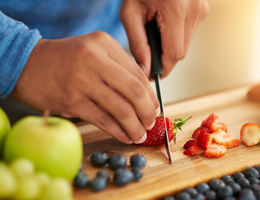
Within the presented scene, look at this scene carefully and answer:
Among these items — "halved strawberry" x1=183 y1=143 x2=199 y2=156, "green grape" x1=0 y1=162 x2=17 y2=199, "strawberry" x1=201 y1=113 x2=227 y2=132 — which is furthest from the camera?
"strawberry" x1=201 y1=113 x2=227 y2=132

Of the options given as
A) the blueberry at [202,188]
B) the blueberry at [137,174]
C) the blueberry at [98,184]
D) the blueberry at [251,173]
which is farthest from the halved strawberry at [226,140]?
the blueberry at [98,184]

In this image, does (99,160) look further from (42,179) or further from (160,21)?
(160,21)

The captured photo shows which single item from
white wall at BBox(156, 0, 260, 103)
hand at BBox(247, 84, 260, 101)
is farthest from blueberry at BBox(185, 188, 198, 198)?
white wall at BBox(156, 0, 260, 103)

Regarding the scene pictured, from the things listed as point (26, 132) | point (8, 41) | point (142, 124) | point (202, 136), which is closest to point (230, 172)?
point (202, 136)

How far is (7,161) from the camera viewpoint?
72 centimetres

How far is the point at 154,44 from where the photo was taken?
1.21 metres

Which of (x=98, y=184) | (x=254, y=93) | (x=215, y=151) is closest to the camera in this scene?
(x=98, y=184)

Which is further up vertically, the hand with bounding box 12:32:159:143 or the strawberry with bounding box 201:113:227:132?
the hand with bounding box 12:32:159:143

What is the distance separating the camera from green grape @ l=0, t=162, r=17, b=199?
1.86ft

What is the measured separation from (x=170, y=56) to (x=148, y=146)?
389 mm

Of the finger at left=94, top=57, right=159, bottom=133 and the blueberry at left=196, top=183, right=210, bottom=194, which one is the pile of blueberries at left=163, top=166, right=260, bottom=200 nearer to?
the blueberry at left=196, top=183, right=210, bottom=194

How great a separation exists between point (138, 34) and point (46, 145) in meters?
0.64

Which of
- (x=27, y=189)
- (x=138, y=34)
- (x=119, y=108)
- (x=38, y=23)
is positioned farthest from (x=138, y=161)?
(x=38, y=23)

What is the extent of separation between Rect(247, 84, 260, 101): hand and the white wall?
1513 mm
